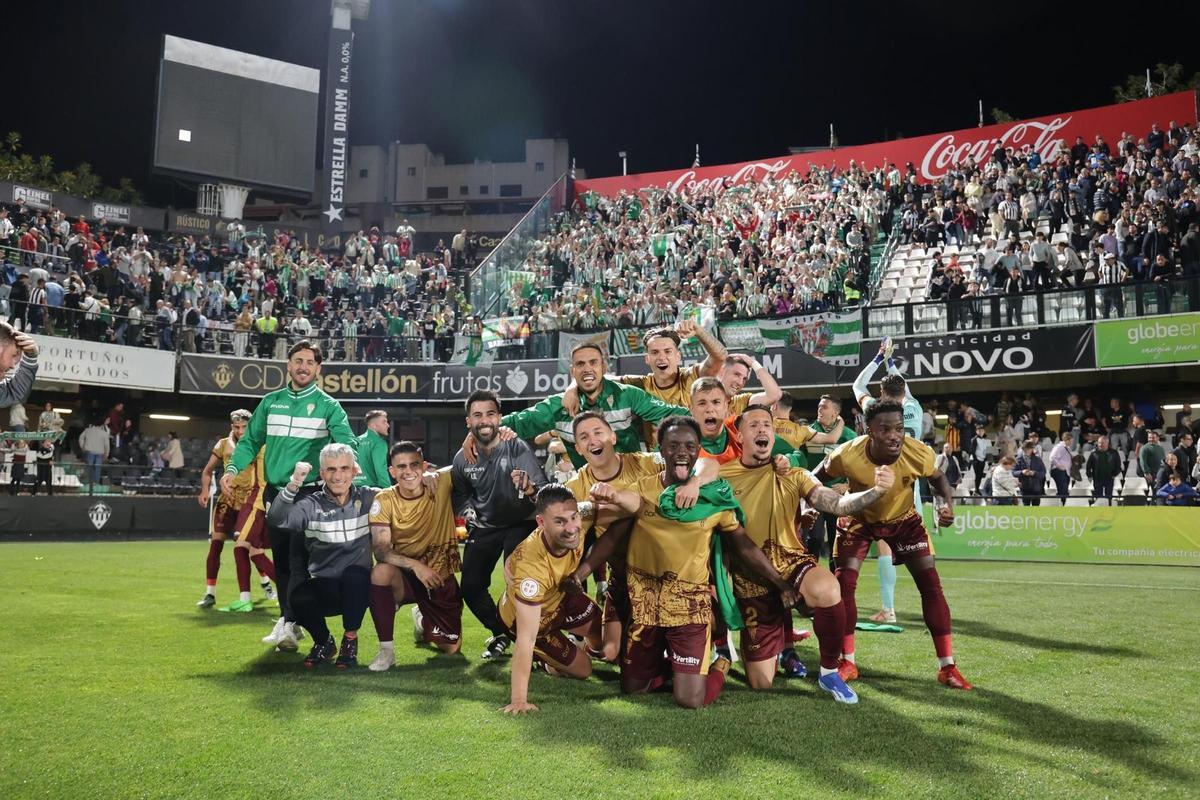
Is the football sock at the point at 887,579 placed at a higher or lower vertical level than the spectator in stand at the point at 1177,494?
lower

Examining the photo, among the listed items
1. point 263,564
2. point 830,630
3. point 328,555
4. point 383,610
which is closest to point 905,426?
point 830,630

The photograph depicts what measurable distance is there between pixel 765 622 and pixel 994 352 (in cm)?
1597

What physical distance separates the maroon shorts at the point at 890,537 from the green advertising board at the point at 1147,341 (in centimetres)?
1471

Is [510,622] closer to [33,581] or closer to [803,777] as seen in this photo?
[803,777]

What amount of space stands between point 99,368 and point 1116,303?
24.3m

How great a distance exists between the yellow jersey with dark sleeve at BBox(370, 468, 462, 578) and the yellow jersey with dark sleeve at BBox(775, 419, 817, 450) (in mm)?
2897

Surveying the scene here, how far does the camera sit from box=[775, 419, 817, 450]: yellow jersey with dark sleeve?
26.3ft

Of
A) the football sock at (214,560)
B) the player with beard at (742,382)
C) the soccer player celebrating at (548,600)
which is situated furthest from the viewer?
the football sock at (214,560)

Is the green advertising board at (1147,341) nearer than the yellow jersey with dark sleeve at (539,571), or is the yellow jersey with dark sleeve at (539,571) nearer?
the yellow jersey with dark sleeve at (539,571)

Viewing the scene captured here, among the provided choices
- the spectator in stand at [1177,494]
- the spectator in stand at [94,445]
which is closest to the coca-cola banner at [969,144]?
A: the spectator in stand at [1177,494]

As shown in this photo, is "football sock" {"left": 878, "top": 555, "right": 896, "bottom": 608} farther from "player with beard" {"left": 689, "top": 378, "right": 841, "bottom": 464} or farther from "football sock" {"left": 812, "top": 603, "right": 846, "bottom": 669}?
"football sock" {"left": 812, "top": 603, "right": 846, "bottom": 669}

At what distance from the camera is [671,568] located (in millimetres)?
5465

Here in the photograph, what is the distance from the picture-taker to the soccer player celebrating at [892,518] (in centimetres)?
582

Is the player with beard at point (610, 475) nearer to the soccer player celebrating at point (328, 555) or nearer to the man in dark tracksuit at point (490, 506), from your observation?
the man in dark tracksuit at point (490, 506)
